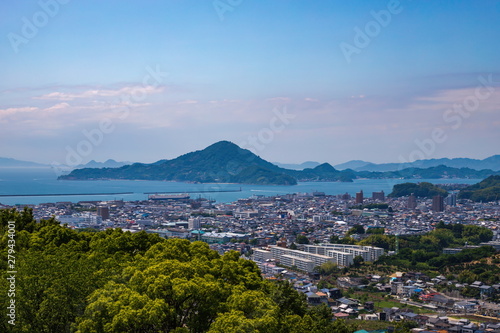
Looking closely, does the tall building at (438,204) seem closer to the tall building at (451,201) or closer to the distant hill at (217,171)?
the tall building at (451,201)

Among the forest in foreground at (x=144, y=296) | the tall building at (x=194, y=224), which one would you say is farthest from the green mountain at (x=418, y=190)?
the forest in foreground at (x=144, y=296)

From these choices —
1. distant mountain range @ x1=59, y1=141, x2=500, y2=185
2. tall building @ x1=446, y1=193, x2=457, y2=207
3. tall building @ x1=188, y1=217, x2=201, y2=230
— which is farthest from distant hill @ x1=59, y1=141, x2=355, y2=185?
tall building @ x1=188, y1=217, x2=201, y2=230

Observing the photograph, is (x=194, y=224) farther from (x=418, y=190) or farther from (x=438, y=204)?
(x=418, y=190)

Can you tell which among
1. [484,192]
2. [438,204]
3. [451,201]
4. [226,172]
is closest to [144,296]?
[438,204]

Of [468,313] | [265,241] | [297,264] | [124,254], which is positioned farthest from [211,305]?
[265,241]

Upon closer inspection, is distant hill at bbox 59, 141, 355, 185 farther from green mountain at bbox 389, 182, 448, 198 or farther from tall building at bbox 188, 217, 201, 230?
tall building at bbox 188, 217, 201, 230

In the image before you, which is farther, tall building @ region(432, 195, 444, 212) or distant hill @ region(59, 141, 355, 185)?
distant hill @ region(59, 141, 355, 185)
